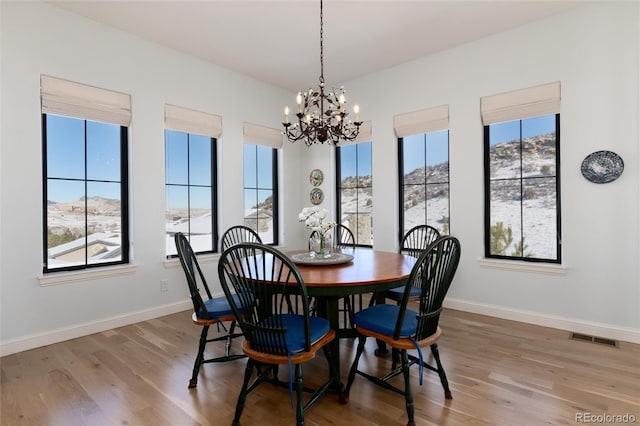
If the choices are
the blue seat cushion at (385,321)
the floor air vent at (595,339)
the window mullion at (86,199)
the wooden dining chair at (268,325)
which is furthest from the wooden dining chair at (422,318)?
the window mullion at (86,199)

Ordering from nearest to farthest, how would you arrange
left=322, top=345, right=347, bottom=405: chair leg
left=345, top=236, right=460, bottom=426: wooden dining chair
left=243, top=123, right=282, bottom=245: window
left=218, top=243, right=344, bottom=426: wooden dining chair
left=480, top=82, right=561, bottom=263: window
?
left=218, top=243, right=344, bottom=426: wooden dining chair → left=345, top=236, right=460, bottom=426: wooden dining chair → left=322, top=345, right=347, bottom=405: chair leg → left=480, top=82, right=561, bottom=263: window → left=243, top=123, right=282, bottom=245: window

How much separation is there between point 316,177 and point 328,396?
3.51m

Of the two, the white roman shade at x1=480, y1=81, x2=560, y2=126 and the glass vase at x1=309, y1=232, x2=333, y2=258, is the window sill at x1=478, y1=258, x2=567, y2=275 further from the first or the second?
the glass vase at x1=309, y1=232, x2=333, y2=258

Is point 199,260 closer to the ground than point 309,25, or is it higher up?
closer to the ground

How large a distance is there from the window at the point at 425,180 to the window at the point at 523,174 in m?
0.49

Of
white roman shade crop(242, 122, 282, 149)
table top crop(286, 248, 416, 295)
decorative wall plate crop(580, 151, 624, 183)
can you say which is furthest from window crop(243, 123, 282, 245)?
decorative wall plate crop(580, 151, 624, 183)

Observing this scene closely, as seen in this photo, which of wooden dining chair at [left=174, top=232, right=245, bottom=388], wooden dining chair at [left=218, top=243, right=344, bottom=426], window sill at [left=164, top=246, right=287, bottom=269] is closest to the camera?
wooden dining chair at [left=218, top=243, right=344, bottom=426]

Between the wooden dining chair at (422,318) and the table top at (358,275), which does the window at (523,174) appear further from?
the wooden dining chair at (422,318)

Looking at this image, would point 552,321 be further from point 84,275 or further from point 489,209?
point 84,275

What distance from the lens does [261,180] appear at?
16.1 ft

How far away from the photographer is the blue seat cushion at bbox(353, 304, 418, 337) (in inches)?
75.5

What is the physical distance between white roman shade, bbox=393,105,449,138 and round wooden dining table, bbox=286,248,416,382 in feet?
6.44

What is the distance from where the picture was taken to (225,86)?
4324 millimetres

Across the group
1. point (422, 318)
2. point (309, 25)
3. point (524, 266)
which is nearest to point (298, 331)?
point (422, 318)
